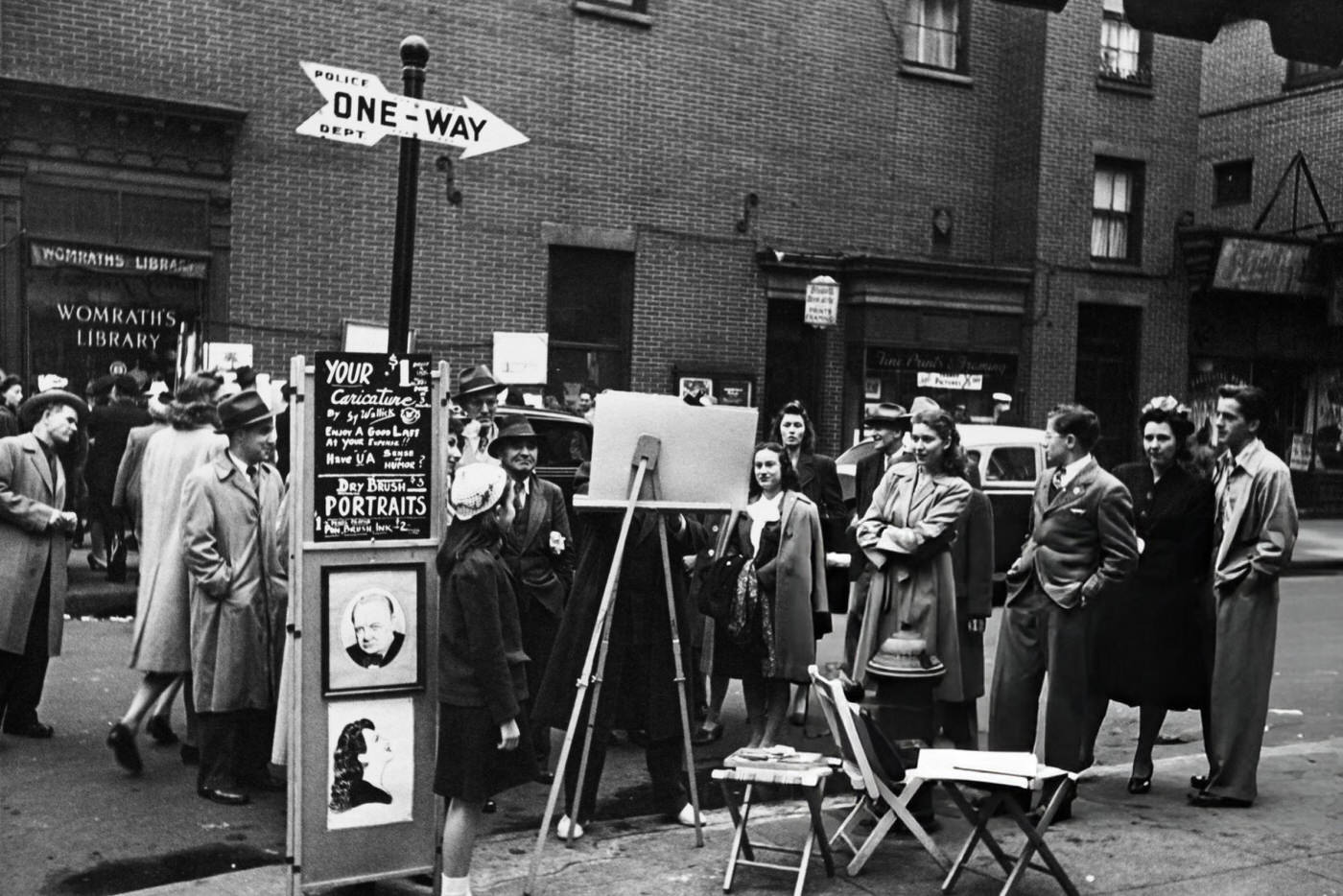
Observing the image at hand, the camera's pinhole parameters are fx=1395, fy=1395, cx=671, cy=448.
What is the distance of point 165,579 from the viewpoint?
7227mm

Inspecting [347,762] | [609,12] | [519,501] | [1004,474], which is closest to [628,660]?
[519,501]

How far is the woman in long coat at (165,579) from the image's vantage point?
7172mm

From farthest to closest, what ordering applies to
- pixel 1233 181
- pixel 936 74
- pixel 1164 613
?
pixel 1233 181 → pixel 936 74 → pixel 1164 613

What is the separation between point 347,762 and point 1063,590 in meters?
3.48

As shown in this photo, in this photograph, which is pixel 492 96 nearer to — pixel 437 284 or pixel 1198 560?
pixel 437 284

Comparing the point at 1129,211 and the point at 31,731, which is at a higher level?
the point at 1129,211

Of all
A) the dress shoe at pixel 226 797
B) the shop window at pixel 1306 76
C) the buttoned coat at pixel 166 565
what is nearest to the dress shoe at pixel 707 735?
the dress shoe at pixel 226 797

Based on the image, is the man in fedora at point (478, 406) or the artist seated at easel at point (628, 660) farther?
the man in fedora at point (478, 406)

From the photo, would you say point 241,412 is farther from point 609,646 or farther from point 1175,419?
point 1175,419

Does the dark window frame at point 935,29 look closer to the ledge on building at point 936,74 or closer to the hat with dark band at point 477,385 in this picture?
the ledge on building at point 936,74

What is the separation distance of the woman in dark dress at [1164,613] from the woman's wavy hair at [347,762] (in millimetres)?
3959

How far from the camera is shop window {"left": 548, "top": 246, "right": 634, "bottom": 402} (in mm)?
18234

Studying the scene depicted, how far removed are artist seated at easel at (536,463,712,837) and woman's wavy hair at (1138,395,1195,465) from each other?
8.49 feet

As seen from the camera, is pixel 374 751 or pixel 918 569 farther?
pixel 918 569
